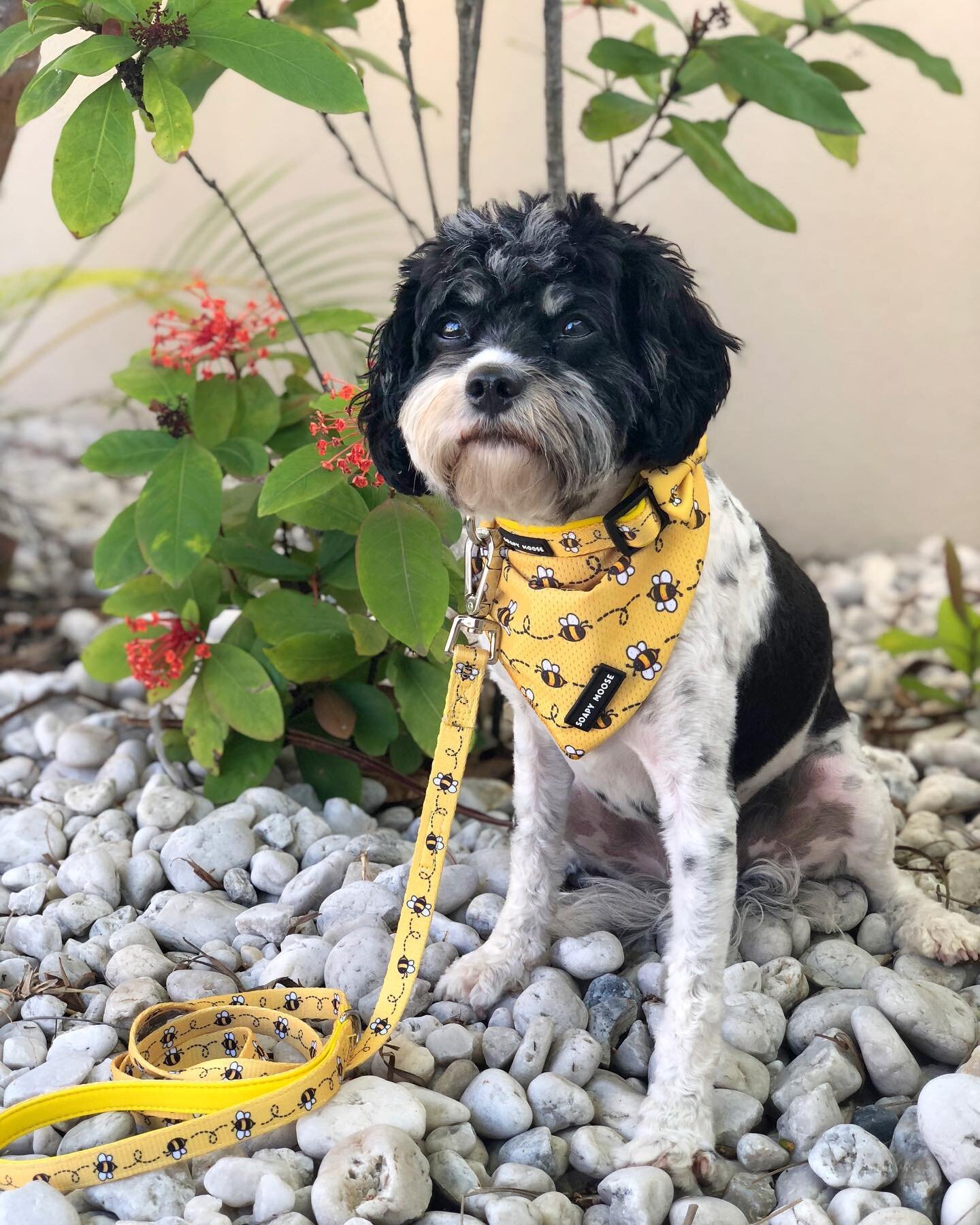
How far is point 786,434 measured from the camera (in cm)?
579

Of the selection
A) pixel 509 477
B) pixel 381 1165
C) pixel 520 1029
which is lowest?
pixel 520 1029

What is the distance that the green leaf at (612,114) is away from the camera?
322 cm

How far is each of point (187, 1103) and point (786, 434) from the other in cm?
449

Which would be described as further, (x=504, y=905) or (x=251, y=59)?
(x=504, y=905)

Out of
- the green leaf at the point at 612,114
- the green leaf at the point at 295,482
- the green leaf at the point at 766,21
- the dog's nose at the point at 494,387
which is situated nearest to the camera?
the dog's nose at the point at 494,387

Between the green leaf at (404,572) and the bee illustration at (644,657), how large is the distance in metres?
0.60

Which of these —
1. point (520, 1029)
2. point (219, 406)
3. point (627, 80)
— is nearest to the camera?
point (520, 1029)

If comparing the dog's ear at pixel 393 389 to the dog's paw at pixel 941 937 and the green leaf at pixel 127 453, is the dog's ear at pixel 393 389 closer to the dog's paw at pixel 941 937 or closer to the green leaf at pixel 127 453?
the green leaf at pixel 127 453

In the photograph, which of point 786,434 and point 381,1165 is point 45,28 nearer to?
point 381,1165

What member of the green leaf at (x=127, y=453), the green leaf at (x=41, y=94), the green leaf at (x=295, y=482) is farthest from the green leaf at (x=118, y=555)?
the green leaf at (x=41, y=94)

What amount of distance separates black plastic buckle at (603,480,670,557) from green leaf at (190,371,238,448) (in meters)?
1.33

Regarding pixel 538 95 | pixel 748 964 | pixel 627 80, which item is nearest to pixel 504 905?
pixel 748 964

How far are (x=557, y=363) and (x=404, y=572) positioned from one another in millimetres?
859

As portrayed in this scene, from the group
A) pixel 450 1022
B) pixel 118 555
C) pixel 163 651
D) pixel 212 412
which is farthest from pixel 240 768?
pixel 450 1022
